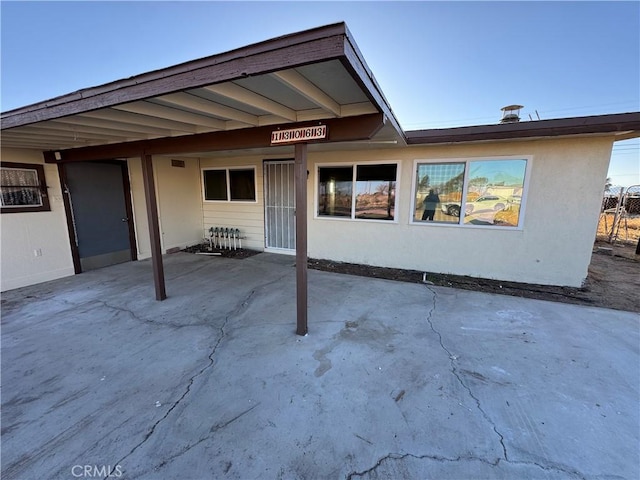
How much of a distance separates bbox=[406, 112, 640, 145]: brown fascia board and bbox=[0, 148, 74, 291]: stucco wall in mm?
6457

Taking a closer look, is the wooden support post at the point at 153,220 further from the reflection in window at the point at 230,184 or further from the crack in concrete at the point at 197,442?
the reflection in window at the point at 230,184

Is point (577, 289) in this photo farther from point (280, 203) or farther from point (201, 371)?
point (280, 203)

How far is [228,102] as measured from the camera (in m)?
2.24

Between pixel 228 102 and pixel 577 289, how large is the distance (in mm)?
5815

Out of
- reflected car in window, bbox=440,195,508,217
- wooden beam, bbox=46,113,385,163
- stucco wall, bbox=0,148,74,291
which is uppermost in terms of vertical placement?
wooden beam, bbox=46,113,385,163

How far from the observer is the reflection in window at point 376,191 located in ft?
17.2

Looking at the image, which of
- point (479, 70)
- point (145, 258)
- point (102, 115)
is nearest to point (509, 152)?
point (102, 115)

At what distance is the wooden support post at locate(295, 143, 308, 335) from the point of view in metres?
2.55

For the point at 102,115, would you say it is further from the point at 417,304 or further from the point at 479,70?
the point at 479,70

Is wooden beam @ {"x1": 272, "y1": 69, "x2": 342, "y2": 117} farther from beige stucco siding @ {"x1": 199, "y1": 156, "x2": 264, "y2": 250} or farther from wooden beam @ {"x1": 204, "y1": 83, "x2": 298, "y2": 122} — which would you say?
beige stucco siding @ {"x1": 199, "y1": 156, "x2": 264, "y2": 250}

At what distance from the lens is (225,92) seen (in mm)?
1971

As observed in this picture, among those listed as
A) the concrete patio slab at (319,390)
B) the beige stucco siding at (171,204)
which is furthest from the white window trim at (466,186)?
the beige stucco siding at (171,204)

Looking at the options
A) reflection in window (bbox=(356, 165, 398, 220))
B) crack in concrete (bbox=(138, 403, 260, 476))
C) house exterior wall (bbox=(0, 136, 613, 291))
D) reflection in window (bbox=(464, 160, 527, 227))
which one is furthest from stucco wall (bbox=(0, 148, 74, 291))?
reflection in window (bbox=(464, 160, 527, 227))

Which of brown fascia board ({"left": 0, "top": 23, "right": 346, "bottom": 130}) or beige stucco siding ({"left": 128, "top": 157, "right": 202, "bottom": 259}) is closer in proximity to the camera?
brown fascia board ({"left": 0, "top": 23, "right": 346, "bottom": 130})
